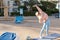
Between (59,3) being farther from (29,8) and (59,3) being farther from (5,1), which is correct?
(5,1)

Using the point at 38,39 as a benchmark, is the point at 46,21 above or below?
above

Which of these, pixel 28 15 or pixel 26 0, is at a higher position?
pixel 26 0

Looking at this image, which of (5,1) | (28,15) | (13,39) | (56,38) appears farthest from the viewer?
(5,1)

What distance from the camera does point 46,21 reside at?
24.2 ft

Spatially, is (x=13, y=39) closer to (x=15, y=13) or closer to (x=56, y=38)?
(x=56, y=38)

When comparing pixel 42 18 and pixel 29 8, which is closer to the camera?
pixel 42 18

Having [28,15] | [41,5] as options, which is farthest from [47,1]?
[28,15]

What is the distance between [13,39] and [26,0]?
51.3 ft

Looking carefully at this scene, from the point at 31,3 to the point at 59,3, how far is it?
247 centimetres

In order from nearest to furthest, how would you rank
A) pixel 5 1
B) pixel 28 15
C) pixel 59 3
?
pixel 28 15 < pixel 59 3 < pixel 5 1

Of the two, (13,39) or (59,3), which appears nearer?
(13,39)

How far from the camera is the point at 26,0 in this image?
19625 millimetres

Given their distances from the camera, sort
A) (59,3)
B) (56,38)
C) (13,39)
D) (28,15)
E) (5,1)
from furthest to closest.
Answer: (5,1), (59,3), (28,15), (56,38), (13,39)

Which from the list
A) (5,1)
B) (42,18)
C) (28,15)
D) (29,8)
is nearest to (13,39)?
(42,18)
